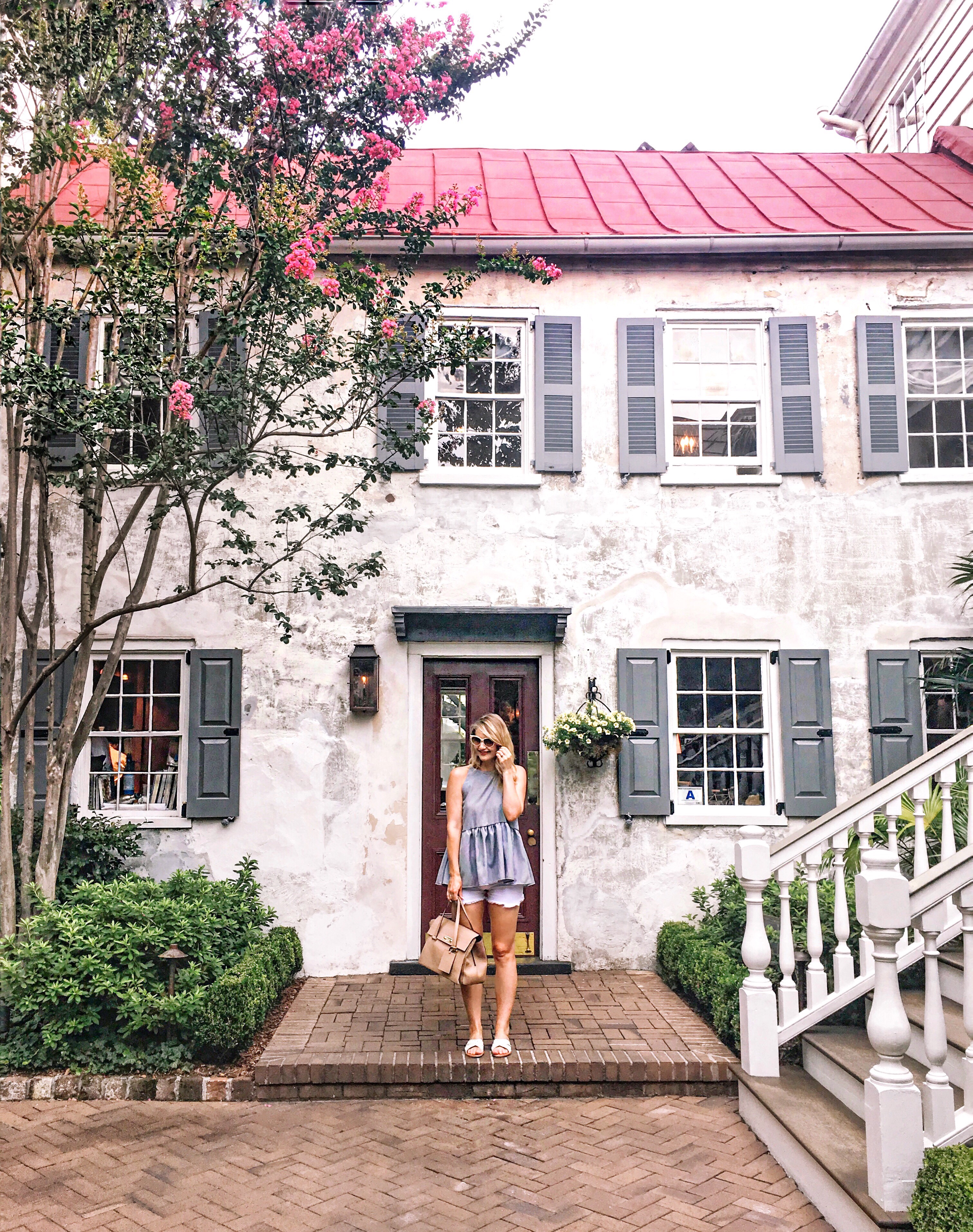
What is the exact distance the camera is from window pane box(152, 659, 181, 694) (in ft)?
25.8

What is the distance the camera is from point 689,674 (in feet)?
26.2

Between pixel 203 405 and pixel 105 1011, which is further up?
pixel 203 405

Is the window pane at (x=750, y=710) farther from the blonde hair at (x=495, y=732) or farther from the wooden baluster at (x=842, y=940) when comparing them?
the blonde hair at (x=495, y=732)

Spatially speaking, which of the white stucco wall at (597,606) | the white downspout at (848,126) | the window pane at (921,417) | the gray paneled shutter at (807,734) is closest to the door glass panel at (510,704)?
the white stucco wall at (597,606)

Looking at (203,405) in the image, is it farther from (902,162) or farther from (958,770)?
(902,162)

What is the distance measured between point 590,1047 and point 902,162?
29.9 feet

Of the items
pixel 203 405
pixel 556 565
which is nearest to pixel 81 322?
pixel 203 405

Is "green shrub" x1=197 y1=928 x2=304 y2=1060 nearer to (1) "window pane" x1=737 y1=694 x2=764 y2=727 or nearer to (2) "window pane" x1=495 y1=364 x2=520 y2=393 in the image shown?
(1) "window pane" x1=737 y1=694 x2=764 y2=727

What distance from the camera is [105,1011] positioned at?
18.8 feet

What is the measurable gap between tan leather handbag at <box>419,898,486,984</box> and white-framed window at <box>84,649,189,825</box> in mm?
3087

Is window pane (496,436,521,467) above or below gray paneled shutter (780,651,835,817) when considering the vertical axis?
above

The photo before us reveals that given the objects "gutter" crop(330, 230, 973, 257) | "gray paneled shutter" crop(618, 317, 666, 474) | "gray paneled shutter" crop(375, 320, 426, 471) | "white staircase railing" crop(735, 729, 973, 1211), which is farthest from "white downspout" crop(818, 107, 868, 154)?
"white staircase railing" crop(735, 729, 973, 1211)

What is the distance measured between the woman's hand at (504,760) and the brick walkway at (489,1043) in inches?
62.7

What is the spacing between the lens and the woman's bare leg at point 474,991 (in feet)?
18.1
